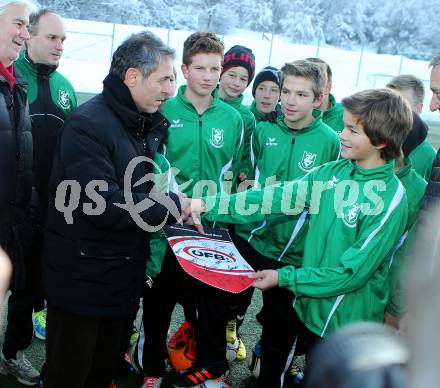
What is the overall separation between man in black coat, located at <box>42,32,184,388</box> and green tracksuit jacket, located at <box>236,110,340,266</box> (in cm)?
94

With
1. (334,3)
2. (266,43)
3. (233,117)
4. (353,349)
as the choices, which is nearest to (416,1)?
(334,3)

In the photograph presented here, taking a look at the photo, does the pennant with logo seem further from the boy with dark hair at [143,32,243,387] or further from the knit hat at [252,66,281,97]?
the knit hat at [252,66,281,97]

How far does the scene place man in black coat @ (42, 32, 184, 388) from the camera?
2.22m

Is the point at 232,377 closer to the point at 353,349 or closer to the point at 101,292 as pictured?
the point at 101,292

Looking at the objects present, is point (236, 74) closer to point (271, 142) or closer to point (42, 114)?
point (271, 142)

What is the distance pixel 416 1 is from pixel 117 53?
151 feet

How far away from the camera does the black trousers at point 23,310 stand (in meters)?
3.17

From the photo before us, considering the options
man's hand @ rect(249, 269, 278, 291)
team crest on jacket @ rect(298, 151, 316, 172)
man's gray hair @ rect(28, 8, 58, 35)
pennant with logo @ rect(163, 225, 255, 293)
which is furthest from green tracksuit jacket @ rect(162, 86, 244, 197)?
man's gray hair @ rect(28, 8, 58, 35)

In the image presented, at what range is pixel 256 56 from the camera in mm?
25547

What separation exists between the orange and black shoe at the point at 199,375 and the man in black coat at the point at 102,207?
860 millimetres

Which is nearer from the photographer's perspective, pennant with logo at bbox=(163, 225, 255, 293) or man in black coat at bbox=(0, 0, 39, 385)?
pennant with logo at bbox=(163, 225, 255, 293)

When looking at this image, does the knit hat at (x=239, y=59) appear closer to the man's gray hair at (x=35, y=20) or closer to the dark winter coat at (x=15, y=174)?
Result: the man's gray hair at (x=35, y=20)

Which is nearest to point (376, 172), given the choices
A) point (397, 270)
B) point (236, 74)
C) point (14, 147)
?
point (397, 270)

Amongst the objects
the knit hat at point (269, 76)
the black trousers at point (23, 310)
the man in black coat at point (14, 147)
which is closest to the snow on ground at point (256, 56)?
the knit hat at point (269, 76)
